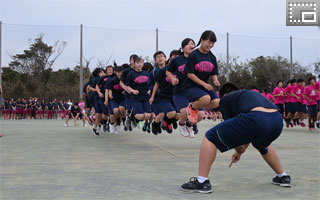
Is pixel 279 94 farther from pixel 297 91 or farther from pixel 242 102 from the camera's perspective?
Result: pixel 242 102

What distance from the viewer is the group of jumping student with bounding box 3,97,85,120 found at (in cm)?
2969

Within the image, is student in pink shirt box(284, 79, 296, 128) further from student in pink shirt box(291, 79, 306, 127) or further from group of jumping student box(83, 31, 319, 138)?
student in pink shirt box(291, 79, 306, 127)

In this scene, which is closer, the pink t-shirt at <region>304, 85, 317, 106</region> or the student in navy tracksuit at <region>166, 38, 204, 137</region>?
the student in navy tracksuit at <region>166, 38, 204, 137</region>

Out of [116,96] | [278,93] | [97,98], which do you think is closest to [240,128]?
[116,96]

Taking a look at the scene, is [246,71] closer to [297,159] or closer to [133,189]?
[297,159]

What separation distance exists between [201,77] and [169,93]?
7.55ft

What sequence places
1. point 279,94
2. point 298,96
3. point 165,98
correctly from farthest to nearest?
point 279,94
point 298,96
point 165,98

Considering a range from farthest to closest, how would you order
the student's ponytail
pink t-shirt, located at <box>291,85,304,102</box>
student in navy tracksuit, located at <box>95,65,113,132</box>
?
pink t-shirt, located at <box>291,85,304,102</box> < student in navy tracksuit, located at <box>95,65,113,132</box> < the student's ponytail

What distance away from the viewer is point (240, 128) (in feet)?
13.4

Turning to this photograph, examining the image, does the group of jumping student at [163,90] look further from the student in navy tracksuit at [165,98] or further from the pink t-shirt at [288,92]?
the pink t-shirt at [288,92]

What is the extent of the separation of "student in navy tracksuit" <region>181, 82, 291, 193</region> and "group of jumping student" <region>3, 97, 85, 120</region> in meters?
26.3

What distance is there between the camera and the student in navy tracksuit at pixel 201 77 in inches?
261

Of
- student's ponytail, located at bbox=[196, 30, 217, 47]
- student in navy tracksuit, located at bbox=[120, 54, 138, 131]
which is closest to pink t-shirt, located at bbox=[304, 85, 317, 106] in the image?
student in navy tracksuit, located at bbox=[120, 54, 138, 131]

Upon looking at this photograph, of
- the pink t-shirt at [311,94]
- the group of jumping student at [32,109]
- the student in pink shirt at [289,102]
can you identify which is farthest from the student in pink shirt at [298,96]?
the group of jumping student at [32,109]
